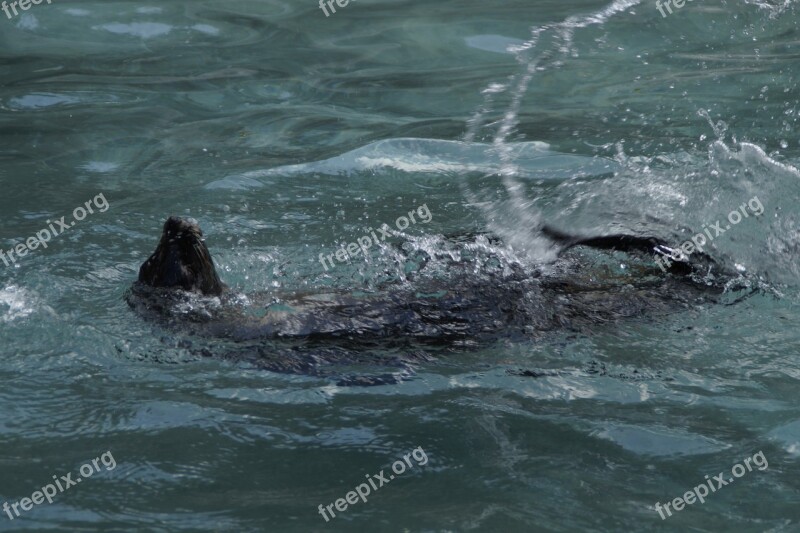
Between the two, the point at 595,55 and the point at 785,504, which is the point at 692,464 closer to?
the point at 785,504

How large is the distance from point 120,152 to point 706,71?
5383 millimetres

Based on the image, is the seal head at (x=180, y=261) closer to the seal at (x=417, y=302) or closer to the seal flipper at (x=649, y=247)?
the seal at (x=417, y=302)

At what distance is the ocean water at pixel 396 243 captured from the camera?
4.04 m

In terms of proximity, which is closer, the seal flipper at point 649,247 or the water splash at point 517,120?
the seal flipper at point 649,247

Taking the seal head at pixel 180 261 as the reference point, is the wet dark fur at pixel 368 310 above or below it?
below

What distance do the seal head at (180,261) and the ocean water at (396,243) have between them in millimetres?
269

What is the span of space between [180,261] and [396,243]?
1.61 m

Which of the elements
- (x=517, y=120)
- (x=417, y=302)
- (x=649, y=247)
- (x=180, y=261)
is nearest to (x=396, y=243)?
(x=417, y=302)

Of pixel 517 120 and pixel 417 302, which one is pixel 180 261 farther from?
pixel 517 120

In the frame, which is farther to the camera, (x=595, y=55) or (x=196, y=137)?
(x=595, y=55)

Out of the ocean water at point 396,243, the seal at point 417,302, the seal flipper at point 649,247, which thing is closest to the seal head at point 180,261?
the seal at point 417,302

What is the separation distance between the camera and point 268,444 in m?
4.30

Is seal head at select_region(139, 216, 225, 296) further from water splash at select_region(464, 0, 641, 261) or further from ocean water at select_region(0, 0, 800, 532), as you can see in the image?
water splash at select_region(464, 0, 641, 261)

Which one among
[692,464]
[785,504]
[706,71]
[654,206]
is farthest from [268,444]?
[706,71]
